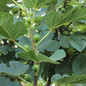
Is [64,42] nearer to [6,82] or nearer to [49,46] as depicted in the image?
[49,46]

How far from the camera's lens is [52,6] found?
90 centimetres

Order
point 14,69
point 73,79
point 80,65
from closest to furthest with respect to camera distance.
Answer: point 73,79 → point 14,69 → point 80,65

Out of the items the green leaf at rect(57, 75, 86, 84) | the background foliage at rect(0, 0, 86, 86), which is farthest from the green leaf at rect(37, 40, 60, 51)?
the green leaf at rect(57, 75, 86, 84)

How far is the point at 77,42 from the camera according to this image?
88cm

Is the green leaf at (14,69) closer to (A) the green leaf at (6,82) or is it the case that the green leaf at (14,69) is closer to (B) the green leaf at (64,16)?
(A) the green leaf at (6,82)

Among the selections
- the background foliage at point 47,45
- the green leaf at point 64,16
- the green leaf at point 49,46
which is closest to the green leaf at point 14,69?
the background foliage at point 47,45

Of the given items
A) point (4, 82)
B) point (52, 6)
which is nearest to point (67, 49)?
point (52, 6)

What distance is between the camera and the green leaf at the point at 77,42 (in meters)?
0.83

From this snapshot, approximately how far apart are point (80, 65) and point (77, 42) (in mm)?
132

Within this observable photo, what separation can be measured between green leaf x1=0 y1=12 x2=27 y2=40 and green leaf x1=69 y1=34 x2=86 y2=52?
35 centimetres

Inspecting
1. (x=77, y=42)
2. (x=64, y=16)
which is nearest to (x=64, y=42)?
(x=77, y=42)

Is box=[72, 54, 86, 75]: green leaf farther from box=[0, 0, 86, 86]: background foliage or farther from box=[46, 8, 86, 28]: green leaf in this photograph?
box=[46, 8, 86, 28]: green leaf

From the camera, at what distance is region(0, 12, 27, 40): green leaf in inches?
21.6

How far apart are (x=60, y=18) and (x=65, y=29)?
0.39 metres
